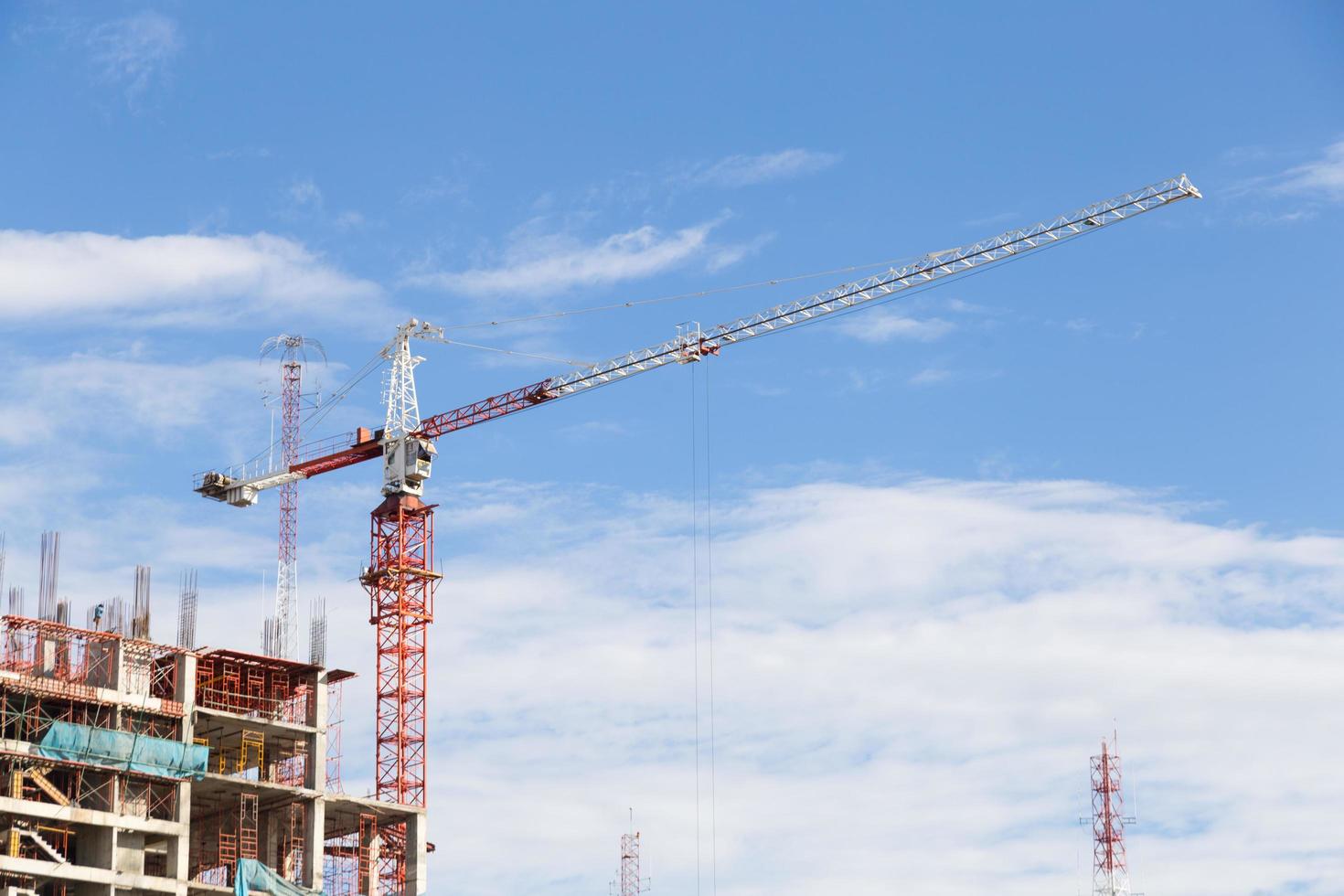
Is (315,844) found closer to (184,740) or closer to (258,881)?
(258,881)

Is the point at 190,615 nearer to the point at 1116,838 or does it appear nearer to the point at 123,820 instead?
the point at 123,820

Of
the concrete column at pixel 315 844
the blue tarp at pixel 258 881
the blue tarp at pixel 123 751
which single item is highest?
the blue tarp at pixel 123 751

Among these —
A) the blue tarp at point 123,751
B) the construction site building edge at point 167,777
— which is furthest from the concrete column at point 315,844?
the blue tarp at point 123,751

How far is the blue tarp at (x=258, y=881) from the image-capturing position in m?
158

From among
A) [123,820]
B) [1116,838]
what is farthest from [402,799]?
[1116,838]

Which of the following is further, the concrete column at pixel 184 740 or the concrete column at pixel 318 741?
the concrete column at pixel 318 741

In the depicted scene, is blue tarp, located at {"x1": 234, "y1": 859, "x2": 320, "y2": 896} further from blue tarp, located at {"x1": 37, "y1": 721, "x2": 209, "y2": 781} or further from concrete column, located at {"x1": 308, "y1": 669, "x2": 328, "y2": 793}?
blue tarp, located at {"x1": 37, "y1": 721, "x2": 209, "y2": 781}

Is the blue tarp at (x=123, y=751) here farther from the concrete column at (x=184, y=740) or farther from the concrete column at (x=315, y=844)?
the concrete column at (x=315, y=844)

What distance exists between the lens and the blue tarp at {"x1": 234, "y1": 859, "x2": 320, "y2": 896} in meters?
158

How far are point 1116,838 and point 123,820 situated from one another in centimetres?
8448

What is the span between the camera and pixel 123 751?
154 metres

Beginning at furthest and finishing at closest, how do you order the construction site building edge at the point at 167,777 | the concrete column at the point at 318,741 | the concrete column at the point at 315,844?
1. the concrete column at the point at 318,741
2. the concrete column at the point at 315,844
3. the construction site building edge at the point at 167,777

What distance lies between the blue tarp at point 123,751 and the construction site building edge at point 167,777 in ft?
0.27

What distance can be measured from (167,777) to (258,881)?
1004cm
